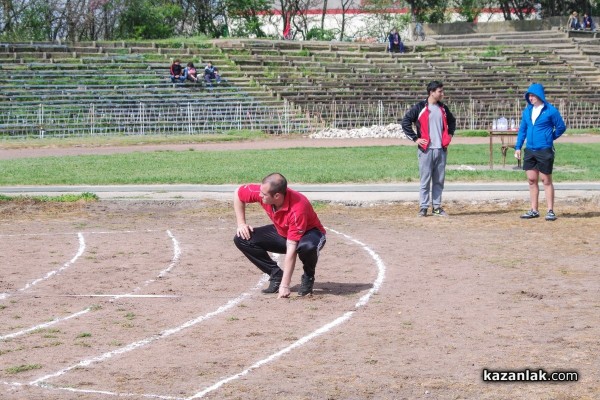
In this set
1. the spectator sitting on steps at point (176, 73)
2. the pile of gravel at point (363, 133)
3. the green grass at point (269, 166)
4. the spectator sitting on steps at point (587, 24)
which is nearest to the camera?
the green grass at point (269, 166)

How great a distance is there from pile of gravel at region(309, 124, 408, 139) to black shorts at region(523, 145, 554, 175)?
23.9 meters

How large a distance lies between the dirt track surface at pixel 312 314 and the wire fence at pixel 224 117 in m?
24.2

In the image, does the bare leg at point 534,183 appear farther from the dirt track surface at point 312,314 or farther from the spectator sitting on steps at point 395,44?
the spectator sitting on steps at point 395,44

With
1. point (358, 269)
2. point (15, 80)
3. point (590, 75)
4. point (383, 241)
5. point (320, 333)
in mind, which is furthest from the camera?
point (590, 75)

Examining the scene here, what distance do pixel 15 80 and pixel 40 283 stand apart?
108ft

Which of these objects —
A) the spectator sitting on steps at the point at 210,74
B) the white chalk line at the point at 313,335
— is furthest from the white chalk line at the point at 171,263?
the spectator sitting on steps at the point at 210,74

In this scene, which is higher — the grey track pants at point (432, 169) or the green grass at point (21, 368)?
the grey track pants at point (432, 169)

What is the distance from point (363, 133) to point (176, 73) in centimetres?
924

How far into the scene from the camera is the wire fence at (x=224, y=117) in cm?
3931

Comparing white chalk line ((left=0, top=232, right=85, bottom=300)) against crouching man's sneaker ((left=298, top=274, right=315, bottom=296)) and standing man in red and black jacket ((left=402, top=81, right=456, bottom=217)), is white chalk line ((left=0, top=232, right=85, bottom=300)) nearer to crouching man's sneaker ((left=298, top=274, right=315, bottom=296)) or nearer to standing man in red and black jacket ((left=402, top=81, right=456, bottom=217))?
crouching man's sneaker ((left=298, top=274, right=315, bottom=296))

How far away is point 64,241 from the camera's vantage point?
1437 cm

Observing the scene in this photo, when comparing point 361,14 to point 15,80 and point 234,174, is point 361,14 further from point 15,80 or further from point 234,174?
point 234,174

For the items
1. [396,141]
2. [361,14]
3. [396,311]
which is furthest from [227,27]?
[396,311]

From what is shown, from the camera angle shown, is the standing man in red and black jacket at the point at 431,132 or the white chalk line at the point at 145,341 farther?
the standing man in red and black jacket at the point at 431,132
